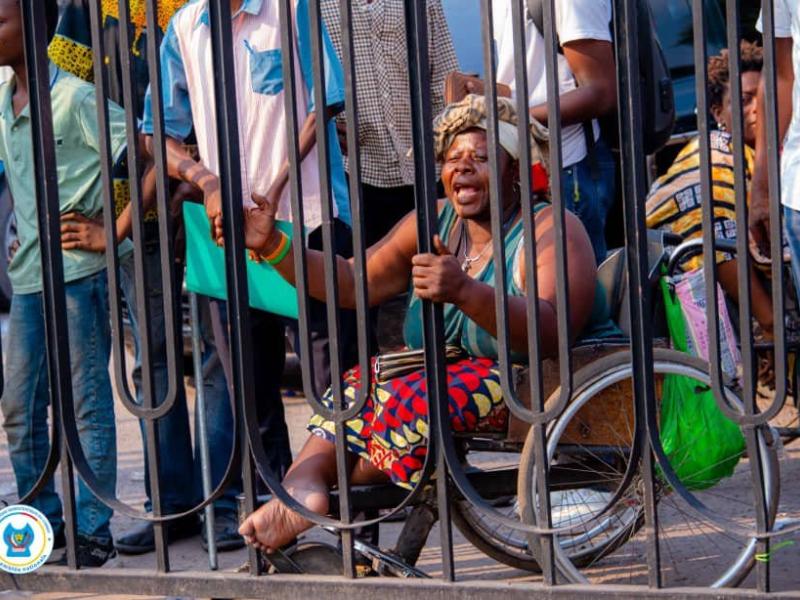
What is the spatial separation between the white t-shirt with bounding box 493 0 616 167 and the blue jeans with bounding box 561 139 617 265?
0.05 metres

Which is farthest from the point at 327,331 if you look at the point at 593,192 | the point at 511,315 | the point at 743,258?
the point at 743,258

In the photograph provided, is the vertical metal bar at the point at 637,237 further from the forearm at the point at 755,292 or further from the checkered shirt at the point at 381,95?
the forearm at the point at 755,292

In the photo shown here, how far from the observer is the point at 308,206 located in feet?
14.6

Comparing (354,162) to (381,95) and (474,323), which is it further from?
(381,95)

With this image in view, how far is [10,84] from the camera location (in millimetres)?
4617

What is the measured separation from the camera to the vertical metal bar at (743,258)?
2824mm

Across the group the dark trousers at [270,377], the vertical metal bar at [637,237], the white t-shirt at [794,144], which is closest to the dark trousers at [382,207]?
the dark trousers at [270,377]

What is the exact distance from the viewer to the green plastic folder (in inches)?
163

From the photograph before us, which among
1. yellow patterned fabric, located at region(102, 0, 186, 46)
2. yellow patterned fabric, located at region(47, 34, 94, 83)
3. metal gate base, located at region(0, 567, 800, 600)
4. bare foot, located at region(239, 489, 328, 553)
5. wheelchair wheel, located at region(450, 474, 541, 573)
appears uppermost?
yellow patterned fabric, located at region(102, 0, 186, 46)

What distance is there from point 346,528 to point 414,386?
1.78 ft

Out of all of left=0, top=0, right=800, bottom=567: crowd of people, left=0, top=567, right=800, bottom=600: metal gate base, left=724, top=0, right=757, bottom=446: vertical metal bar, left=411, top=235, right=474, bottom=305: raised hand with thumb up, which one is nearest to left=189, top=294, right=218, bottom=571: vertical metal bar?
left=0, top=0, right=800, bottom=567: crowd of people

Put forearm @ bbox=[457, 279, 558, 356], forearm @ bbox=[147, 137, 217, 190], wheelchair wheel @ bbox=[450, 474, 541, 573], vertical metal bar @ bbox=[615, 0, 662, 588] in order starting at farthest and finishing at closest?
wheelchair wheel @ bbox=[450, 474, 541, 573] → forearm @ bbox=[147, 137, 217, 190] → forearm @ bbox=[457, 279, 558, 356] → vertical metal bar @ bbox=[615, 0, 662, 588]

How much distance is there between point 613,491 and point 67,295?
177 centimetres

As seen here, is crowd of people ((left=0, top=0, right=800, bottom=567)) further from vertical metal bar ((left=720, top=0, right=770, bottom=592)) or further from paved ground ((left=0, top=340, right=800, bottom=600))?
A: vertical metal bar ((left=720, top=0, right=770, bottom=592))
